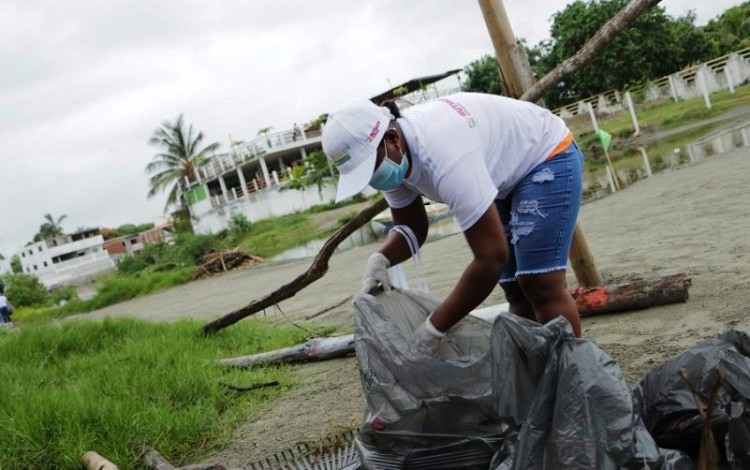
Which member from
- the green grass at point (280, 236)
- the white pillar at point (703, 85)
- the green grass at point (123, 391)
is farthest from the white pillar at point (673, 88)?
the green grass at point (123, 391)

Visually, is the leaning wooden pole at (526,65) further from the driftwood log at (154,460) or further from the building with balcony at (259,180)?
the building with balcony at (259,180)

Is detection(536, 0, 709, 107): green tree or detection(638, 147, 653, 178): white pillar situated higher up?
detection(536, 0, 709, 107): green tree

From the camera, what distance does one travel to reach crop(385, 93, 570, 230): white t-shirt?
1.87 metres

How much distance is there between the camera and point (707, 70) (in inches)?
962

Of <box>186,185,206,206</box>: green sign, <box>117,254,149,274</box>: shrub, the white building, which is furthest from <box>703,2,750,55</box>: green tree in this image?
the white building

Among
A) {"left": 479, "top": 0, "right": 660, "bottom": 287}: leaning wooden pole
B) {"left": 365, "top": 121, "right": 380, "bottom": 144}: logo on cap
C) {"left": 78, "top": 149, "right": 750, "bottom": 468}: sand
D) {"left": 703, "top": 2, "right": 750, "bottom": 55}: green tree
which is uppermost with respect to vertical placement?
{"left": 703, "top": 2, "right": 750, "bottom": 55}: green tree

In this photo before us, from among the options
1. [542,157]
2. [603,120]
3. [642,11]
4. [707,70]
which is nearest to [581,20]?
[603,120]

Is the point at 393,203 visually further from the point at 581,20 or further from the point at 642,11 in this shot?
the point at 581,20

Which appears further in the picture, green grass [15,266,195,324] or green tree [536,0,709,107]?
green tree [536,0,709,107]

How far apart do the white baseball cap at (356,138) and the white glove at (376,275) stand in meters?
0.48

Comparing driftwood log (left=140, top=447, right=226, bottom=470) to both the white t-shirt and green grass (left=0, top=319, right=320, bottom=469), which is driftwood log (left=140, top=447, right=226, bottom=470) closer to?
green grass (left=0, top=319, right=320, bottom=469)

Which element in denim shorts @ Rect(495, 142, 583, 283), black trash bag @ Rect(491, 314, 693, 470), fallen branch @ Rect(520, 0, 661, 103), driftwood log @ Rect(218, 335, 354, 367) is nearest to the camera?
black trash bag @ Rect(491, 314, 693, 470)

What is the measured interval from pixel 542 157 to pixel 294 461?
1650 millimetres

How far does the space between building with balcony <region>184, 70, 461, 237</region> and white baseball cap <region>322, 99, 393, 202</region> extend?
31275mm
